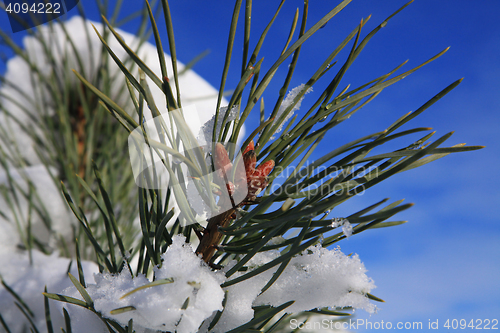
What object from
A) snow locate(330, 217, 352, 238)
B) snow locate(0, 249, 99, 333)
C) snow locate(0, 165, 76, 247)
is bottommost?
snow locate(0, 249, 99, 333)

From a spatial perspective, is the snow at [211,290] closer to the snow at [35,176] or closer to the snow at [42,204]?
the snow at [35,176]

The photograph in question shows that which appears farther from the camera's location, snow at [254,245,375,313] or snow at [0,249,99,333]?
snow at [0,249,99,333]

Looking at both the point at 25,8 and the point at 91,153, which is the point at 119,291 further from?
the point at 25,8

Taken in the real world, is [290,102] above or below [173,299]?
above

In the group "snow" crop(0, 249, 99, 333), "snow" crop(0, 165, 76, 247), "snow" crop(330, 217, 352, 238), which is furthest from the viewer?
"snow" crop(0, 165, 76, 247)

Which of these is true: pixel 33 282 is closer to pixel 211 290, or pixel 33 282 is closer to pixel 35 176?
pixel 35 176

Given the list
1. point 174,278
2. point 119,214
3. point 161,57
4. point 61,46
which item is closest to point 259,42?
point 161,57

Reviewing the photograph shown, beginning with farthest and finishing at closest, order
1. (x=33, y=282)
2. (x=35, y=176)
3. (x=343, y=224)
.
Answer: (x=35, y=176), (x=33, y=282), (x=343, y=224)

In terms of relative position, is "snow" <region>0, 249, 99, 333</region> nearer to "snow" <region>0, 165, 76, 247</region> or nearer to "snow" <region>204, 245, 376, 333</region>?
"snow" <region>0, 165, 76, 247</region>

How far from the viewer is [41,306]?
0.54 meters

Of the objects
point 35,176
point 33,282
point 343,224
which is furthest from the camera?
point 35,176

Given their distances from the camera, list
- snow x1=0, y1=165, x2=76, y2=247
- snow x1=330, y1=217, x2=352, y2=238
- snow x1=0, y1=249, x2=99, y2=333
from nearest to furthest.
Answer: snow x1=330, y1=217, x2=352, y2=238 → snow x1=0, y1=249, x2=99, y2=333 → snow x1=0, y1=165, x2=76, y2=247

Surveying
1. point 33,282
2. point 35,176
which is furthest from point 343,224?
point 35,176

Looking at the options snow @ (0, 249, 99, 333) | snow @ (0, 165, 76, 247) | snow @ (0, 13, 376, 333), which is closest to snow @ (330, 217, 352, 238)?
snow @ (0, 13, 376, 333)
